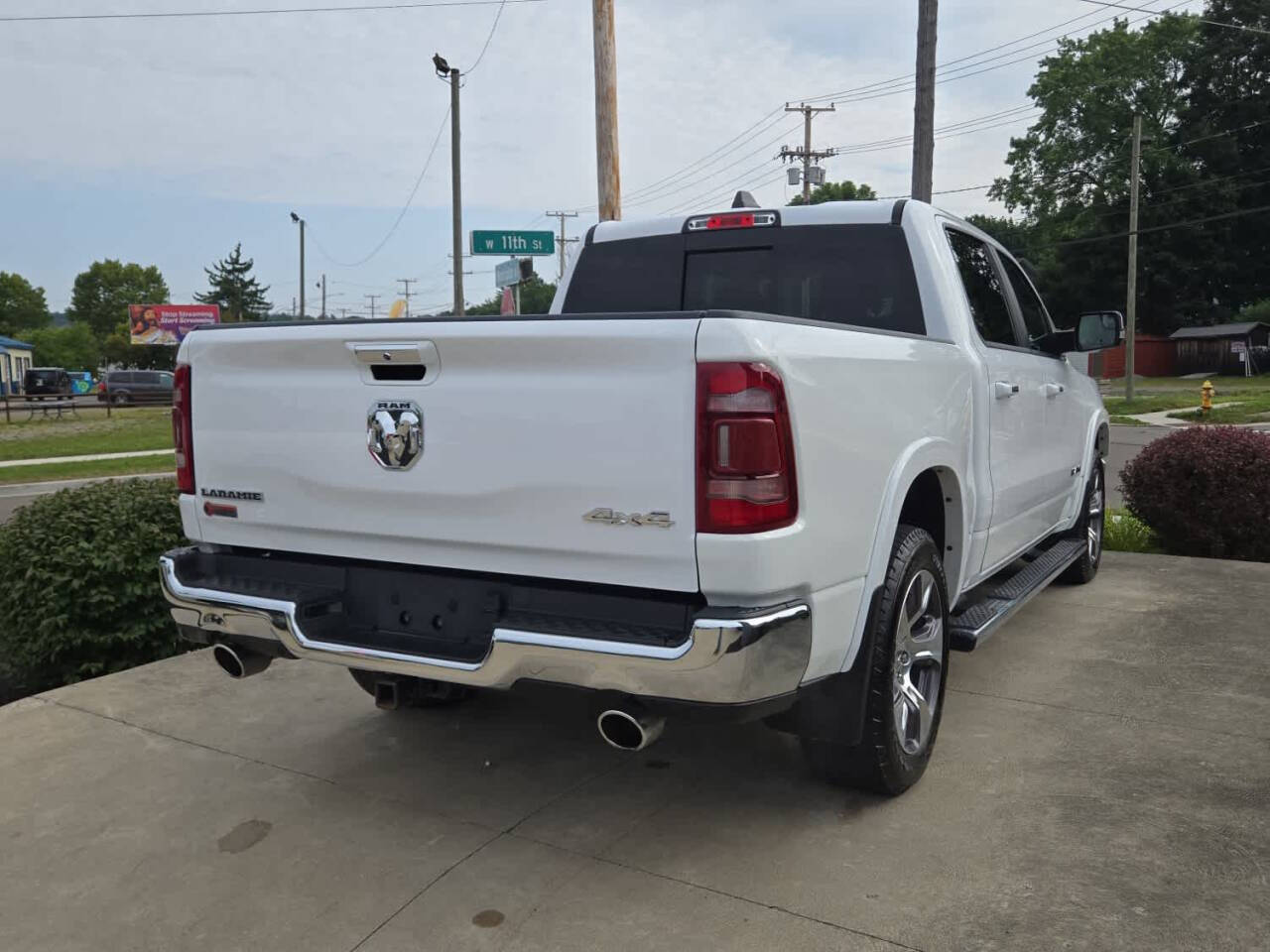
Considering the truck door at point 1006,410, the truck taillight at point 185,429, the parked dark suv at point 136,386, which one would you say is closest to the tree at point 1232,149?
the parked dark suv at point 136,386

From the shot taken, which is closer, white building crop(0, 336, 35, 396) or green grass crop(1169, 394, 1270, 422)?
green grass crop(1169, 394, 1270, 422)

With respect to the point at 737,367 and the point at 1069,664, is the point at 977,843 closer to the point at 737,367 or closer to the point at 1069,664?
the point at 737,367

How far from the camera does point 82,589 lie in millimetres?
5207

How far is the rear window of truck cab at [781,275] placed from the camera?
439cm

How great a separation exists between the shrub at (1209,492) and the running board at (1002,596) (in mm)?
2110

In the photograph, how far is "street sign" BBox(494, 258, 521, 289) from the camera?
17250 mm

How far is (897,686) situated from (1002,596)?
1412 mm

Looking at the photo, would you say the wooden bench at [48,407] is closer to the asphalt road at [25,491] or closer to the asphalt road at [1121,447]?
the asphalt road at [25,491]

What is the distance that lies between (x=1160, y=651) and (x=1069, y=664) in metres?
0.55

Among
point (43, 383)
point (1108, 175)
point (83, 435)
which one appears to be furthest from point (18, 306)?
point (1108, 175)

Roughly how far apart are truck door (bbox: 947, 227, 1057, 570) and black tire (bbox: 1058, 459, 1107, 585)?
1368mm

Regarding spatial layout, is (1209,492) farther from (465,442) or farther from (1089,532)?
(465,442)

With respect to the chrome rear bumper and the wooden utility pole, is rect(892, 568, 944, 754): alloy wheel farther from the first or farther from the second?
the wooden utility pole

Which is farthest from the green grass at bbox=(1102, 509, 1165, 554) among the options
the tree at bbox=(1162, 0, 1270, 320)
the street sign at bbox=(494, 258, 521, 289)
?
the tree at bbox=(1162, 0, 1270, 320)
